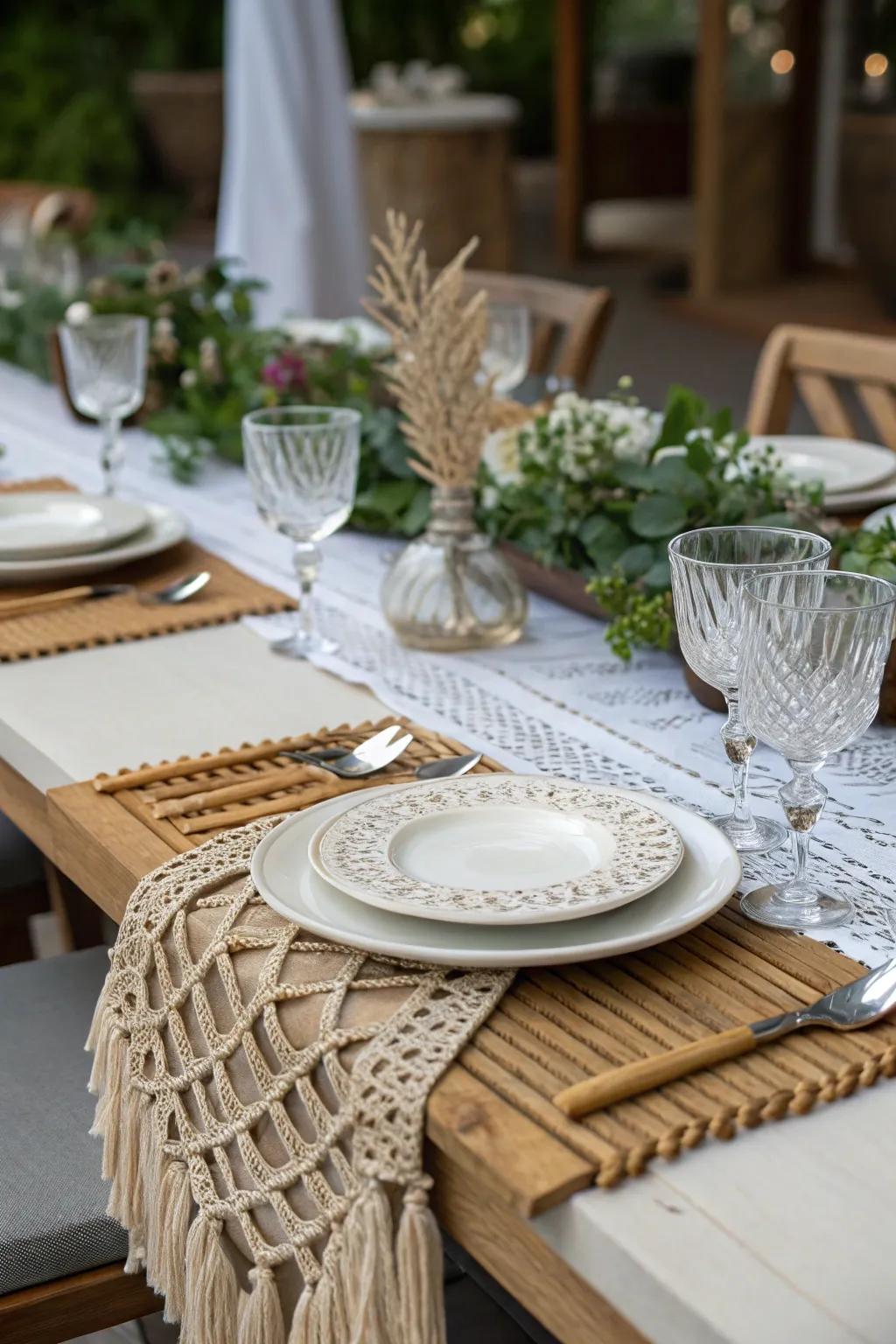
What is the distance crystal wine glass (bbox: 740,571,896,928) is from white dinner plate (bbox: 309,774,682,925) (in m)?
0.08

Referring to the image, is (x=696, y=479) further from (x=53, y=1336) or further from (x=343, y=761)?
(x=53, y=1336)

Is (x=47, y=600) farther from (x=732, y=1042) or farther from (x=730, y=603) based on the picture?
(x=732, y=1042)

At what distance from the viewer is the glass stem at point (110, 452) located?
1.85m

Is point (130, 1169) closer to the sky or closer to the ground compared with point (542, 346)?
closer to the ground

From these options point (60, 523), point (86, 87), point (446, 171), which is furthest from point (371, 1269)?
point (86, 87)

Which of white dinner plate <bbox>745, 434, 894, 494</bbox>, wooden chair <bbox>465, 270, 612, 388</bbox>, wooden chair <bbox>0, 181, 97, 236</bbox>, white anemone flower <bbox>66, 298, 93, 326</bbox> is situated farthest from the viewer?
wooden chair <bbox>0, 181, 97, 236</bbox>

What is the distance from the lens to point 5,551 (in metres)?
1.53

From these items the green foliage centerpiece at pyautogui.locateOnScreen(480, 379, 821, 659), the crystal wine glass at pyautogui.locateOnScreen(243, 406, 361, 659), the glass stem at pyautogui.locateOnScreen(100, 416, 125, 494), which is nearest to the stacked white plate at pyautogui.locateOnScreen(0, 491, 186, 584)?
the glass stem at pyautogui.locateOnScreen(100, 416, 125, 494)

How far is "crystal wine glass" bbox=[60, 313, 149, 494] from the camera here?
1801 millimetres

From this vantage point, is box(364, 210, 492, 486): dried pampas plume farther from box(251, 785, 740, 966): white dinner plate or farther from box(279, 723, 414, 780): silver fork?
box(251, 785, 740, 966): white dinner plate

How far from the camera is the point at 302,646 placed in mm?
1370

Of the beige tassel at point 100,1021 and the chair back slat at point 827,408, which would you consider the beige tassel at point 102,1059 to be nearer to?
the beige tassel at point 100,1021

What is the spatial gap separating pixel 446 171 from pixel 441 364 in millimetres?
6196

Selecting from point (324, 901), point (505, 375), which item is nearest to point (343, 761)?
point (324, 901)
